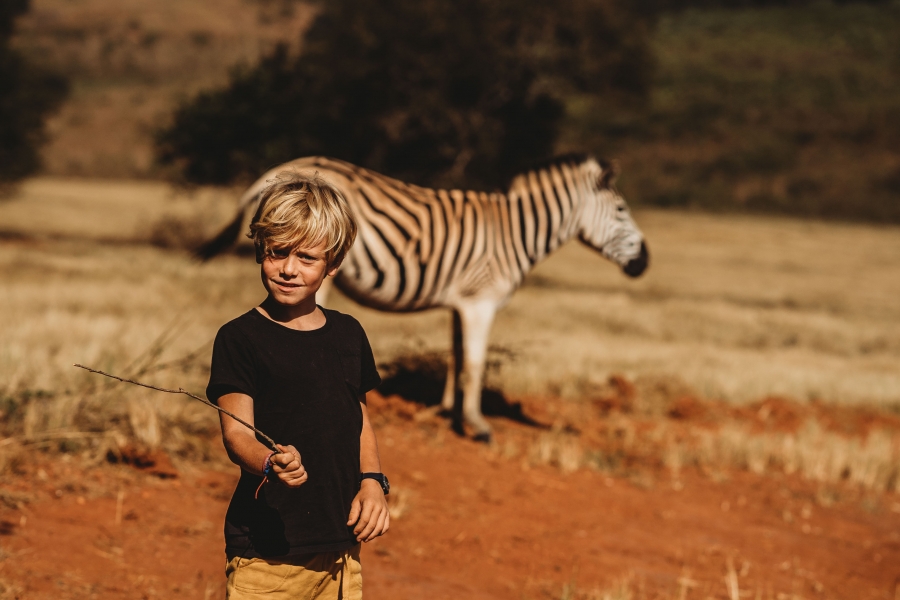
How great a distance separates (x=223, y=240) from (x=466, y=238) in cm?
193

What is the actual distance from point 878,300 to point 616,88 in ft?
25.1

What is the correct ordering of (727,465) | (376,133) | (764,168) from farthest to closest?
(764,168) → (376,133) → (727,465)

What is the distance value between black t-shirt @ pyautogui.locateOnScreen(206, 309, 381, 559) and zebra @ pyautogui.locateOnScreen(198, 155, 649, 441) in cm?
443

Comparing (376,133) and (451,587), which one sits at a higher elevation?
(376,133)

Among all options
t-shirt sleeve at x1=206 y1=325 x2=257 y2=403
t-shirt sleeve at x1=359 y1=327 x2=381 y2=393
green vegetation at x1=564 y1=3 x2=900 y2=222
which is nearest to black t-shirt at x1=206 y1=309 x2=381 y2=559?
t-shirt sleeve at x1=206 y1=325 x2=257 y2=403

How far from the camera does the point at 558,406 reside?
9.41 m

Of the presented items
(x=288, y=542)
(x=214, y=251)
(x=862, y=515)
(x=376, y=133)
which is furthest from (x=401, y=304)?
(x=376, y=133)

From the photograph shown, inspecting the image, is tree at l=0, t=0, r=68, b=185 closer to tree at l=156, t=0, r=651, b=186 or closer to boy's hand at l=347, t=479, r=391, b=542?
tree at l=156, t=0, r=651, b=186

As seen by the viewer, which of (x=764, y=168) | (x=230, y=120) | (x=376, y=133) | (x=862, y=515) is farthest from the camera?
(x=764, y=168)

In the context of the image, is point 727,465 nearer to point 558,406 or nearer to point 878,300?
point 558,406

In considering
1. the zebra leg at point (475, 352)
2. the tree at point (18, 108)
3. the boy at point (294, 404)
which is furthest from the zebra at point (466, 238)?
the tree at point (18, 108)

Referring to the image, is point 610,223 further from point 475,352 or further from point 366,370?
point 366,370

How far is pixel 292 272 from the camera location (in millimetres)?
2809

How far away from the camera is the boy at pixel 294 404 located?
279 cm
